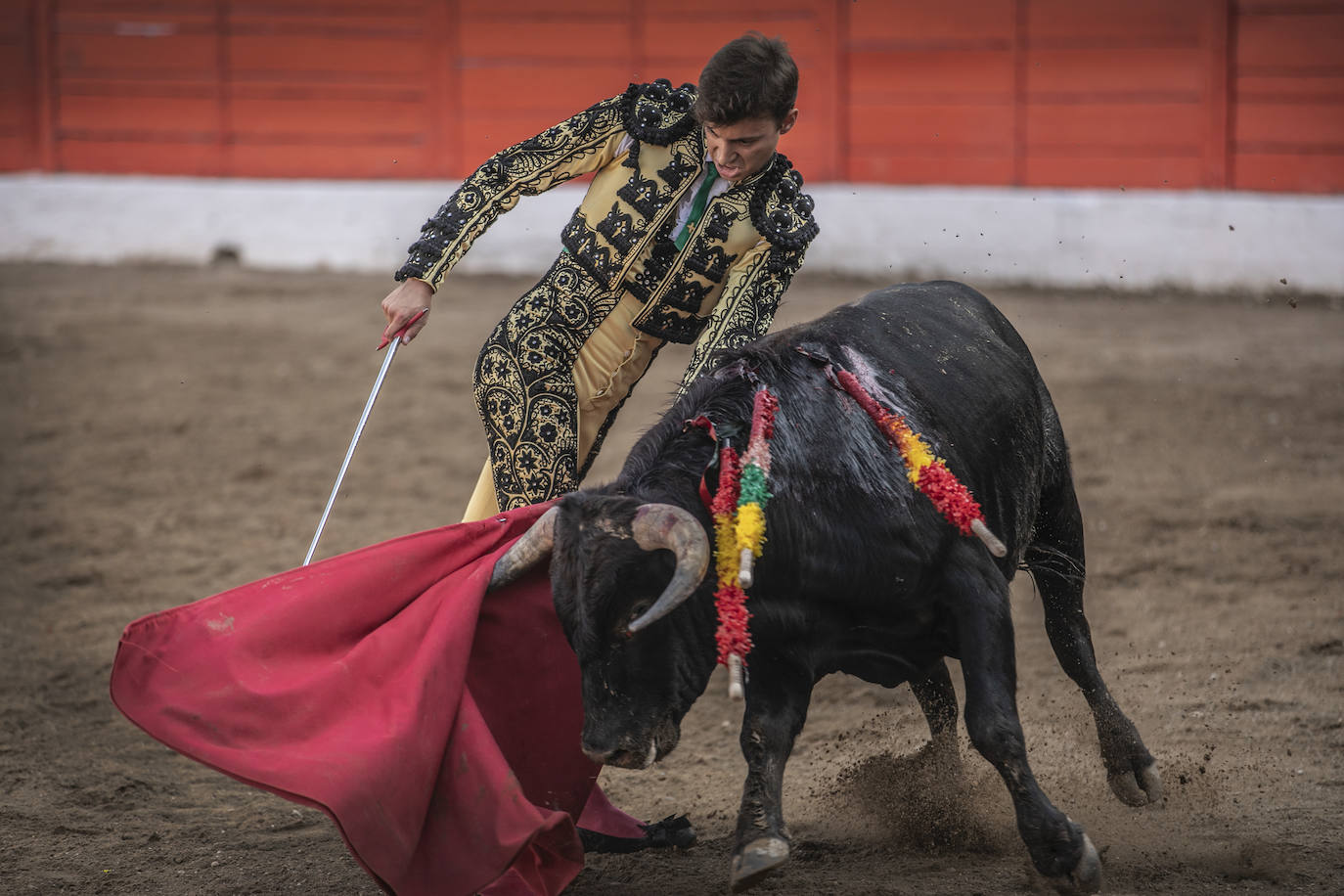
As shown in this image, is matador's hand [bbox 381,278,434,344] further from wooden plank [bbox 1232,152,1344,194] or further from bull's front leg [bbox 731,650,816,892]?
wooden plank [bbox 1232,152,1344,194]

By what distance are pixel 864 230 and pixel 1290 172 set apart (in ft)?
8.56

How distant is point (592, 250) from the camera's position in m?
3.14

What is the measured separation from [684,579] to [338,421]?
496 cm

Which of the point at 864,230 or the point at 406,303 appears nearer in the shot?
the point at 406,303

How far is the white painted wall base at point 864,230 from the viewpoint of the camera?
9.02m

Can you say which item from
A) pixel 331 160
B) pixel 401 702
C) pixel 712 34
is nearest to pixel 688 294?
pixel 401 702

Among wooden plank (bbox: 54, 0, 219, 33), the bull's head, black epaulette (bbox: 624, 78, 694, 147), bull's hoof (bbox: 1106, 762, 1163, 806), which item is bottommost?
bull's hoof (bbox: 1106, 762, 1163, 806)

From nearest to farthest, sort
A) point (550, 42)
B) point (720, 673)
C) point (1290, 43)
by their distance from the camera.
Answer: point (720, 673) < point (1290, 43) < point (550, 42)

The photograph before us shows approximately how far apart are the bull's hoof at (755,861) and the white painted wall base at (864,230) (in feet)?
22.1

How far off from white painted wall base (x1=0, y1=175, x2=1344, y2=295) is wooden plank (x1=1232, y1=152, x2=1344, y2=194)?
187 mm

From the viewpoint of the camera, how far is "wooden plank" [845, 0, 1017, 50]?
9.89 meters

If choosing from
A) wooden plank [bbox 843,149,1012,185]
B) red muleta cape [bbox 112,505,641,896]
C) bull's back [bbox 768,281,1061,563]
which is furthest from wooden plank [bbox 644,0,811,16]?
red muleta cape [bbox 112,505,641,896]

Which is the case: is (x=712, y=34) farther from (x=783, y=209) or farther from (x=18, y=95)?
(x=783, y=209)

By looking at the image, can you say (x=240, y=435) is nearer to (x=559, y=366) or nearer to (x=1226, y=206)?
(x=559, y=366)
